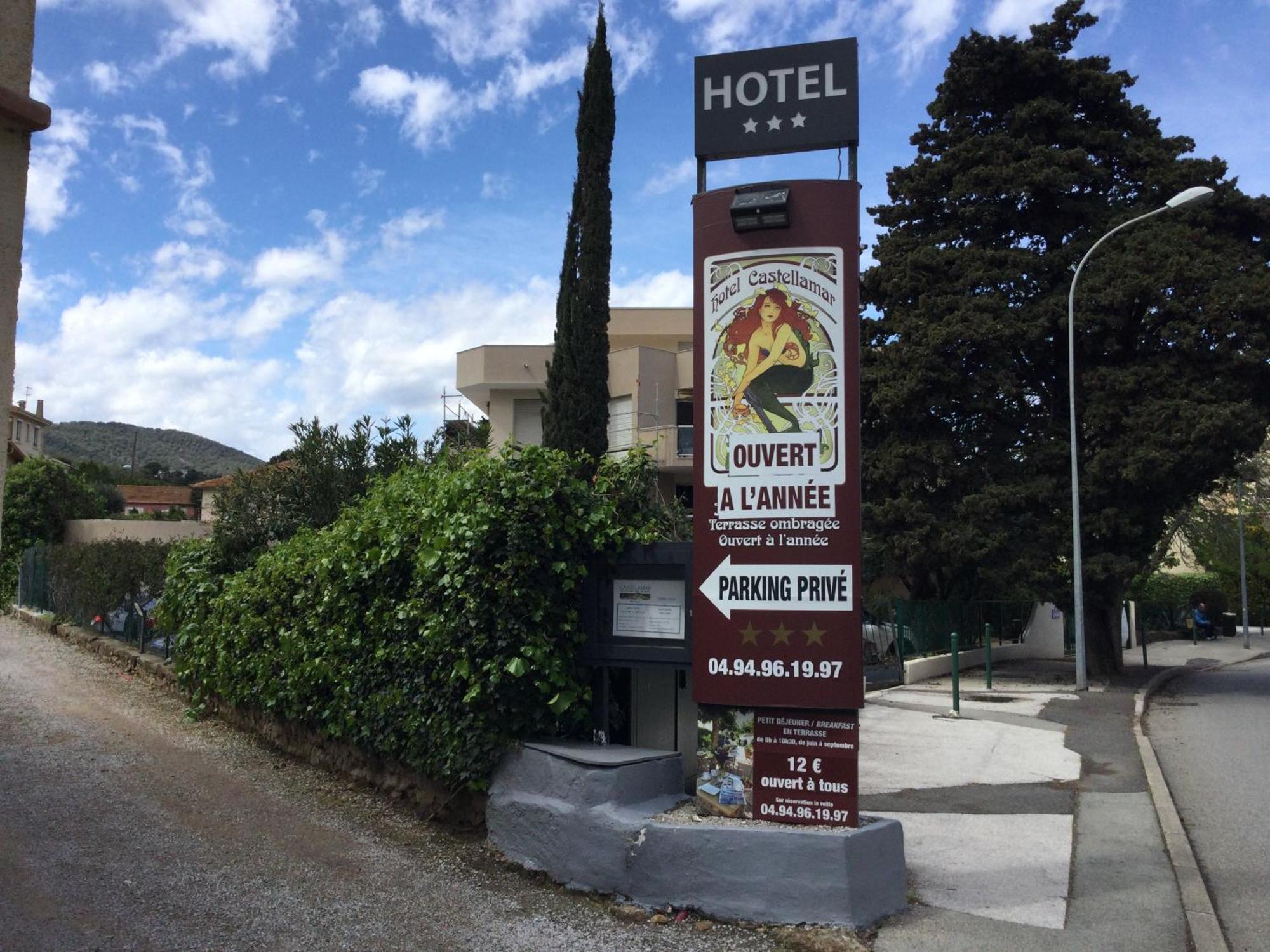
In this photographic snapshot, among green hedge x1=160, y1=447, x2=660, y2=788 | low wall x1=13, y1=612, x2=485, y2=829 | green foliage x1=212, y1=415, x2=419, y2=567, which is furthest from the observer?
green foliage x1=212, y1=415, x2=419, y2=567

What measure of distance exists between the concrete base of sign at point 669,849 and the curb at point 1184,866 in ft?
5.05

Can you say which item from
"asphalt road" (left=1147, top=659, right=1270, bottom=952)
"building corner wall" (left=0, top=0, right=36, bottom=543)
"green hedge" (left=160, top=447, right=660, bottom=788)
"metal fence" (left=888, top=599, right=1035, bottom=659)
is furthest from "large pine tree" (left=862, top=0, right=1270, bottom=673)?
"building corner wall" (left=0, top=0, right=36, bottom=543)

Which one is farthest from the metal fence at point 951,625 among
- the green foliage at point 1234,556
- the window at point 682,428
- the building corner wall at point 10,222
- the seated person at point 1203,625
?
the building corner wall at point 10,222

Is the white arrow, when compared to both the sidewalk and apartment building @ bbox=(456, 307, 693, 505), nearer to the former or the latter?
the sidewalk

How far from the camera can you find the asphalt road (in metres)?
6.19

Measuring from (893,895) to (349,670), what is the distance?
4189 millimetres

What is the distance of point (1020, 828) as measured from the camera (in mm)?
7645

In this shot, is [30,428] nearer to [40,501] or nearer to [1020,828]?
[40,501]

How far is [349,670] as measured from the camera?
7.71 meters

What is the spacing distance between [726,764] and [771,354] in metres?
Result: 2.25

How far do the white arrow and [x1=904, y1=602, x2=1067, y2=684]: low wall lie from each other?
16.2m

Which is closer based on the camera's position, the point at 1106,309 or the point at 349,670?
the point at 349,670

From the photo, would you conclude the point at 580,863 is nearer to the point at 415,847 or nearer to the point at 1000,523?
the point at 415,847

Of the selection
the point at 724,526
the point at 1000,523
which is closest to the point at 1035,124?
the point at 1000,523
